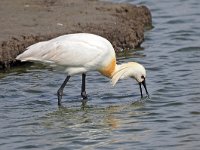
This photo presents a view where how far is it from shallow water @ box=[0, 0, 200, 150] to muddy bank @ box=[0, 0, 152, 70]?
0.34 m

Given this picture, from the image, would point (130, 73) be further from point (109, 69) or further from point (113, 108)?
point (113, 108)

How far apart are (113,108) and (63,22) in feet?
11.5

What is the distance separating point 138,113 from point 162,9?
7.22 metres

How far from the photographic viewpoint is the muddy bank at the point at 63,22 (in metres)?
12.4

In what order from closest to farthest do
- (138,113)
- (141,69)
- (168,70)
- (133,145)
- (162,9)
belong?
(133,145) → (138,113) → (141,69) → (168,70) → (162,9)

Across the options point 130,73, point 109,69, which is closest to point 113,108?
point 109,69

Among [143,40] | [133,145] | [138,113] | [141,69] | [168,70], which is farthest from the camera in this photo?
[143,40]

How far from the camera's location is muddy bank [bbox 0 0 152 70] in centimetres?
1238

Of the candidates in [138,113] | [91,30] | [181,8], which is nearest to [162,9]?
[181,8]

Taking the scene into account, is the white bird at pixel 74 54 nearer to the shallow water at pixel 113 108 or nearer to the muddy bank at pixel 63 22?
the shallow water at pixel 113 108

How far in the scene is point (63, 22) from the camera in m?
13.4

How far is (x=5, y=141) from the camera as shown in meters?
8.70

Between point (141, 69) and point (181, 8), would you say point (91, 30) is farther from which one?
point (181, 8)

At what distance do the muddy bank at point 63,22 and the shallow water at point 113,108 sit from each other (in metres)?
0.34
